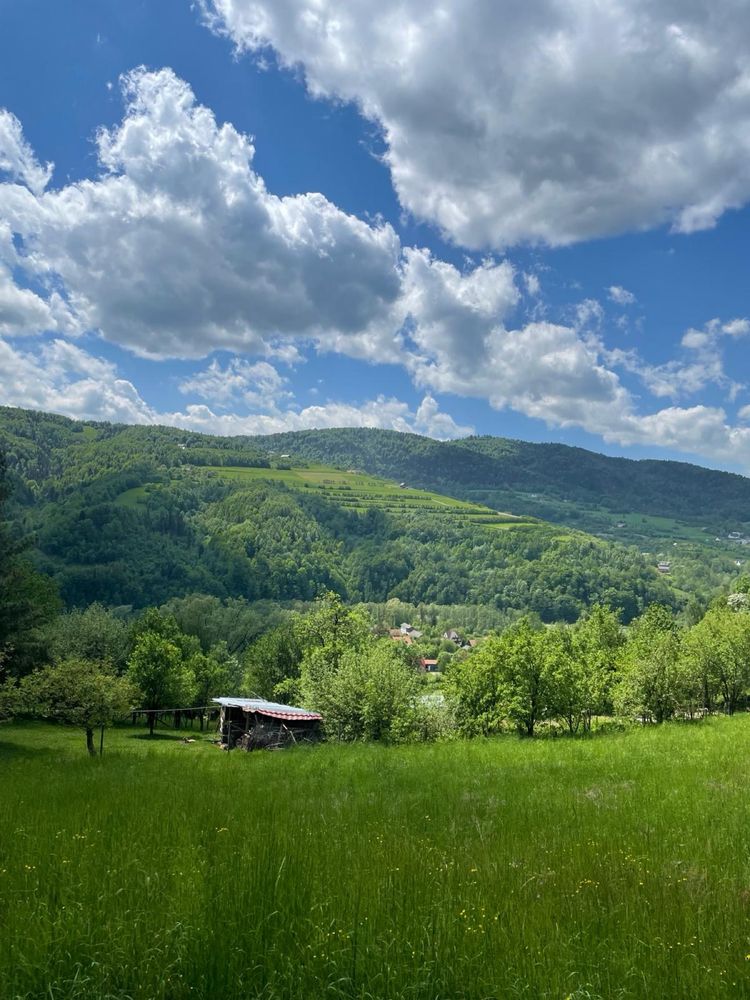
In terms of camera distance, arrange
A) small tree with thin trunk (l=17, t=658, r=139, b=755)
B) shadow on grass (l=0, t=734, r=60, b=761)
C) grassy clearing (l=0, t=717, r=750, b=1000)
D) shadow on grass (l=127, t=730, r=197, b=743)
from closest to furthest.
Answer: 1. grassy clearing (l=0, t=717, r=750, b=1000)
2. shadow on grass (l=0, t=734, r=60, b=761)
3. small tree with thin trunk (l=17, t=658, r=139, b=755)
4. shadow on grass (l=127, t=730, r=197, b=743)

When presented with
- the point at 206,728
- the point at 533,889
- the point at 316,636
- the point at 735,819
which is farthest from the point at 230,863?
the point at 206,728

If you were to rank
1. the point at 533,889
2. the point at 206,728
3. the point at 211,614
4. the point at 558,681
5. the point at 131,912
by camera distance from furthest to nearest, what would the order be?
the point at 211,614, the point at 206,728, the point at 558,681, the point at 533,889, the point at 131,912

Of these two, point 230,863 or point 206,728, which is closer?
point 230,863

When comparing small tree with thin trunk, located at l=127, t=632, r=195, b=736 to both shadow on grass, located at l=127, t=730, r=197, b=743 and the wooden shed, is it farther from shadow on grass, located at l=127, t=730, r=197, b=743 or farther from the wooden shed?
the wooden shed

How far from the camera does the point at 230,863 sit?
568 cm

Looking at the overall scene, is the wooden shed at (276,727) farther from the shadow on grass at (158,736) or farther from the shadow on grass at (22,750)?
the shadow on grass at (158,736)

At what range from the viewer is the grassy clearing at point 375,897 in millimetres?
3826

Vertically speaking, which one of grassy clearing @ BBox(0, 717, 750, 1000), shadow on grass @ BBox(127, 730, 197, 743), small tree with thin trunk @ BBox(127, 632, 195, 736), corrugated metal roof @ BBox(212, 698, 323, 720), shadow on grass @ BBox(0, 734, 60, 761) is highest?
grassy clearing @ BBox(0, 717, 750, 1000)

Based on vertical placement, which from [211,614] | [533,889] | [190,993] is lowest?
[211,614]

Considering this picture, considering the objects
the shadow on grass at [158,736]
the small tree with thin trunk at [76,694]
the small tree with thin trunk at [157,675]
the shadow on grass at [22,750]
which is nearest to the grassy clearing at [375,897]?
the small tree with thin trunk at [76,694]

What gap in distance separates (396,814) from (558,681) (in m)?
24.9

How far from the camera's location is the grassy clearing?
3826mm

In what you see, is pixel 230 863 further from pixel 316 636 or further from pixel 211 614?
pixel 211 614

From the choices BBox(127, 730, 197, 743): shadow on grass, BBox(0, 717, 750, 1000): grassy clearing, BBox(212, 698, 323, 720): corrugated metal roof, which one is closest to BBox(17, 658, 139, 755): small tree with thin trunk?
BBox(212, 698, 323, 720): corrugated metal roof
